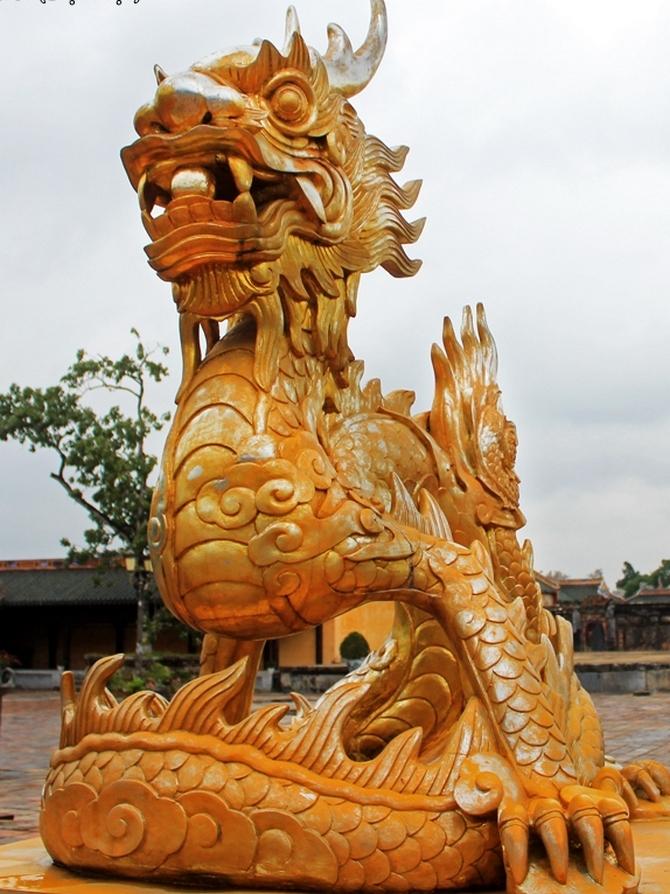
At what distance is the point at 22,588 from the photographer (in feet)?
77.6

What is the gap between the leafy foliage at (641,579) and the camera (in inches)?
1898

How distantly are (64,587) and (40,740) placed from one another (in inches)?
511

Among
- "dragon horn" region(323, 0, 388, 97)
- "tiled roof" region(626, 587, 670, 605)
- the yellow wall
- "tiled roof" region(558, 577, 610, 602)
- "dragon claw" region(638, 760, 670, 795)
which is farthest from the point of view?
"tiled roof" region(558, 577, 610, 602)

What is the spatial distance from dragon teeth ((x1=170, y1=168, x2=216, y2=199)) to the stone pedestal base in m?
1.58

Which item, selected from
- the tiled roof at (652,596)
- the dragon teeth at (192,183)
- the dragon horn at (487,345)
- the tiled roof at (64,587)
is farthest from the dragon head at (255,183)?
the tiled roof at (652,596)

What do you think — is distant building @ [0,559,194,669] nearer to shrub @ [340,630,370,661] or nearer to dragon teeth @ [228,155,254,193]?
shrub @ [340,630,370,661]

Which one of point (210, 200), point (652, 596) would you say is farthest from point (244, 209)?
point (652, 596)

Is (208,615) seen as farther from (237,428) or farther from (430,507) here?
(430,507)

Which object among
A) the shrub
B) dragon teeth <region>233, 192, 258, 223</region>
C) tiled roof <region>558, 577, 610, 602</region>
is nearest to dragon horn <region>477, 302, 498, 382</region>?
dragon teeth <region>233, 192, 258, 223</region>

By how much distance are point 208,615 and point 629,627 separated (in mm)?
29776

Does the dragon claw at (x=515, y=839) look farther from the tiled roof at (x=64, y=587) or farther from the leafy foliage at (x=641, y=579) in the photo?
the leafy foliage at (x=641, y=579)

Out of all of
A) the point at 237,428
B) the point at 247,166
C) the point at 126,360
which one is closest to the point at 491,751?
the point at 237,428

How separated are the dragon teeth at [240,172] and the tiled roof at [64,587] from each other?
64.0ft

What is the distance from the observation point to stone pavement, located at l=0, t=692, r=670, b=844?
6.18 meters
